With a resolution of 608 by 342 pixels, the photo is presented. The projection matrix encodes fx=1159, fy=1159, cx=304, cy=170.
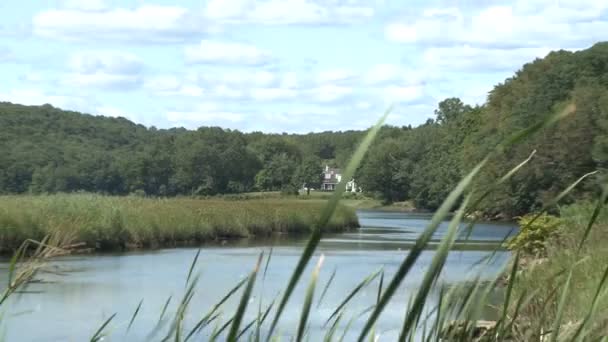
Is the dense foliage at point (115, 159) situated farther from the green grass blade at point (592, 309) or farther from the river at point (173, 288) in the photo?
→ the green grass blade at point (592, 309)

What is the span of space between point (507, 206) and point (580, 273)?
34.3 metres

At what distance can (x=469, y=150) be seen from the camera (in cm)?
5541

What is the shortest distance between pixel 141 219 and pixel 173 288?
10.8 meters

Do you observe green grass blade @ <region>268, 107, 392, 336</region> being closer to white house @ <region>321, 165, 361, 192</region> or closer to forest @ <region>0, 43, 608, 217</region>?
forest @ <region>0, 43, 608, 217</region>

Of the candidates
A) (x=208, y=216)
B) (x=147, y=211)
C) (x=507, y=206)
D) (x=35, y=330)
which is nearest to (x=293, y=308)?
(x=35, y=330)

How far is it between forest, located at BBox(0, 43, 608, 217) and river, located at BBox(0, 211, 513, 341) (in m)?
9.20

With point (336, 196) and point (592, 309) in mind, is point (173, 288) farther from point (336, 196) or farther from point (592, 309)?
point (336, 196)

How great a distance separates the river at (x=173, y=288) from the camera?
10992 millimetres

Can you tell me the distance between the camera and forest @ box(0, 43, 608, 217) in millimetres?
38719

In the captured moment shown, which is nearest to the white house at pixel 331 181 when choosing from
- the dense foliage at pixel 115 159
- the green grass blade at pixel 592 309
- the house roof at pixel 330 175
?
the house roof at pixel 330 175

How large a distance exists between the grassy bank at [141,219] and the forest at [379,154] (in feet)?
11.8

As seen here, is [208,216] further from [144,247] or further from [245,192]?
[245,192]

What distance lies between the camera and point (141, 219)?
25.8m

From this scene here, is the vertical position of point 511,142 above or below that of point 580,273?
above
